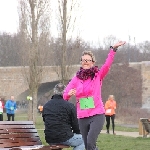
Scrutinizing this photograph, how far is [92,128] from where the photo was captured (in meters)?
6.84

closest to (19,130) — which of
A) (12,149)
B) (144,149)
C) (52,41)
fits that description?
(12,149)

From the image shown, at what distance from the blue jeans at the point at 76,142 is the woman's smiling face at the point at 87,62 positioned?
1.24m

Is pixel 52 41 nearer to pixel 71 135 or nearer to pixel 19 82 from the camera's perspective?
pixel 19 82

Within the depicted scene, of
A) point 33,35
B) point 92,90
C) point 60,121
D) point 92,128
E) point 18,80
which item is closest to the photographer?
point 92,128

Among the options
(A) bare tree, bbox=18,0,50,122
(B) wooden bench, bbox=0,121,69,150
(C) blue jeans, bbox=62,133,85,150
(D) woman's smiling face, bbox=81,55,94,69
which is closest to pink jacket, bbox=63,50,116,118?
(D) woman's smiling face, bbox=81,55,94,69

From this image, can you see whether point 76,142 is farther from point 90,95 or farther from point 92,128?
point 90,95

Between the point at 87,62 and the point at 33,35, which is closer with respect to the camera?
the point at 87,62

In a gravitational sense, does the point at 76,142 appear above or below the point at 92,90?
below

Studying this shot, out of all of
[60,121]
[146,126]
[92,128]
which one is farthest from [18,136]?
[146,126]

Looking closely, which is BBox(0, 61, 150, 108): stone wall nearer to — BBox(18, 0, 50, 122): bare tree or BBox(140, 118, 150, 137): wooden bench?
BBox(18, 0, 50, 122): bare tree

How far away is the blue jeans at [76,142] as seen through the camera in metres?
→ 7.58

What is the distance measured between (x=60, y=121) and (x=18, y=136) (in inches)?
29.5

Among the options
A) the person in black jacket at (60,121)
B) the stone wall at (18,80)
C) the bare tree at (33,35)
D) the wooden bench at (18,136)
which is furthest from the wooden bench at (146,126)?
the stone wall at (18,80)

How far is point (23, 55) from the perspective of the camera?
98.0 feet
